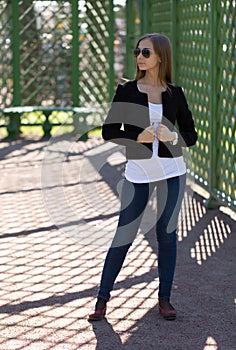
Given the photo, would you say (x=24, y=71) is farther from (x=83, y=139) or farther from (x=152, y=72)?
(x=152, y=72)

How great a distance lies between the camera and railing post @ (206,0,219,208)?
21.1ft

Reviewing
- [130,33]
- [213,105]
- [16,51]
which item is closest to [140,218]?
[213,105]

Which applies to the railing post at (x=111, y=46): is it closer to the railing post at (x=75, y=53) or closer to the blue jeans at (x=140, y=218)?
the railing post at (x=75, y=53)

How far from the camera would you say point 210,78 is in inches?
257

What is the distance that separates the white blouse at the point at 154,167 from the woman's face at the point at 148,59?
181mm

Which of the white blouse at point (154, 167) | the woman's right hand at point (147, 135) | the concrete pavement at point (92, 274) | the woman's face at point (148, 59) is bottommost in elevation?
the concrete pavement at point (92, 274)

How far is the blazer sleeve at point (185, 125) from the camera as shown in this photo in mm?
3771

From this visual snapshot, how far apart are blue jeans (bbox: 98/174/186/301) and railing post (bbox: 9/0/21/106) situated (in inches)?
288

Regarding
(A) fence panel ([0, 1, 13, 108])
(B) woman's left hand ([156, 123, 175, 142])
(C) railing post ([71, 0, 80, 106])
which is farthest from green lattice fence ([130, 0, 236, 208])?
(A) fence panel ([0, 1, 13, 108])

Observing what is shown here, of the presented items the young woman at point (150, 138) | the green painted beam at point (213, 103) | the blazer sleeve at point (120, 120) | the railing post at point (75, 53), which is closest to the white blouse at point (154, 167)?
the young woman at point (150, 138)

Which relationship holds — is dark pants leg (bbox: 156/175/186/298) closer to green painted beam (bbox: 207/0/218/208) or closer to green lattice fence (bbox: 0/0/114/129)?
green painted beam (bbox: 207/0/218/208)

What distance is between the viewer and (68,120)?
1131cm

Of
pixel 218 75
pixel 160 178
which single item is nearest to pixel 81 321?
pixel 160 178

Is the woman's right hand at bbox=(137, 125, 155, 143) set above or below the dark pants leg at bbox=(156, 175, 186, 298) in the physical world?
above
